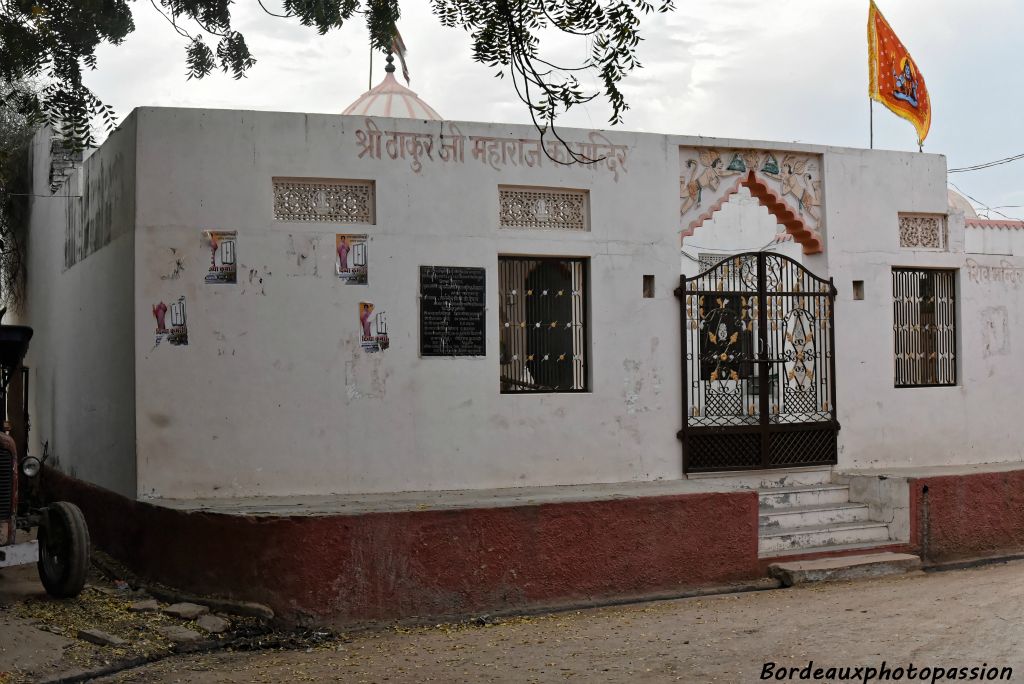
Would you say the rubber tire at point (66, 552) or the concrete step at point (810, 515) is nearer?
the rubber tire at point (66, 552)

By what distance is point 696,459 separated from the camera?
10.3 m

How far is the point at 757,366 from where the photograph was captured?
10.6 m

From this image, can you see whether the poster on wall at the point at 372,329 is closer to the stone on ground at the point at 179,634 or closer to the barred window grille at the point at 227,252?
the barred window grille at the point at 227,252

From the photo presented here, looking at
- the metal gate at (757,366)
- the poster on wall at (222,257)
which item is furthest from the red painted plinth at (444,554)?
the poster on wall at (222,257)

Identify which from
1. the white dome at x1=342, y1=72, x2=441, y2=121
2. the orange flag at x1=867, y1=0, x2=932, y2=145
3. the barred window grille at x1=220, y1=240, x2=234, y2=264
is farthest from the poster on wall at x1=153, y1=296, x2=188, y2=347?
the orange flag at x1=867, y1=0, x2=932, y2=145

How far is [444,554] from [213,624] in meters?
1.65

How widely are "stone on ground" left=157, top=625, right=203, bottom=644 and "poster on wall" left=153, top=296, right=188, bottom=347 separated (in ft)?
7.24

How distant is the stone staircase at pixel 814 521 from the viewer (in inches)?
391

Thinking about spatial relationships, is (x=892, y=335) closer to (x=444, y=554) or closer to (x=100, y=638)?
(x=444, y=554)

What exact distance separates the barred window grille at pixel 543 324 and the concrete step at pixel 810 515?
1.99m

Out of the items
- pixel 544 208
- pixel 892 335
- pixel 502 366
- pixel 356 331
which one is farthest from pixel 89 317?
pixel 892 335

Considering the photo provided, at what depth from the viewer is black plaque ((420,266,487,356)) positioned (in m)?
9.42

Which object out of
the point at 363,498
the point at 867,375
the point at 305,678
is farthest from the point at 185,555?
the point at 867,375

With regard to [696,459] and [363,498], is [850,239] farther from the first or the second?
[363,498]
